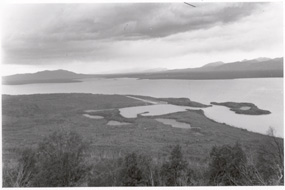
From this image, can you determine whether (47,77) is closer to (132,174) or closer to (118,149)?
(118,149)

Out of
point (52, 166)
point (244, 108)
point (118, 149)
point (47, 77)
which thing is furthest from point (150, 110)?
point (52, 166)

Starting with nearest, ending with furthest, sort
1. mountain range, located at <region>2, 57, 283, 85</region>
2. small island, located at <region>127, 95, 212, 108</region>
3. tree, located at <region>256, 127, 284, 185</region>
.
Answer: tree, located at <region>256, 127, 284, 185</region> < mountain range, located at <region>2, 57, 283, 85</region> < small island, located at <region>127, 95, 212, 108</region>

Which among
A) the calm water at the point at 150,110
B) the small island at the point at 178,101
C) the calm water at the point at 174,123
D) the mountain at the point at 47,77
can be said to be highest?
the mountain at the point at 47,77

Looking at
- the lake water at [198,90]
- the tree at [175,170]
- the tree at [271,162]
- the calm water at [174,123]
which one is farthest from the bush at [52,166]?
the tree at [271,162]

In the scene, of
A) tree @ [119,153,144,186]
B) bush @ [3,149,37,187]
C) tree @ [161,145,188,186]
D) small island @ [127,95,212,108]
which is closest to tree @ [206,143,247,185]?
tree @ [161,145,188,186]

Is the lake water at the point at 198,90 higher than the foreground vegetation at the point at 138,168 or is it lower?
higher

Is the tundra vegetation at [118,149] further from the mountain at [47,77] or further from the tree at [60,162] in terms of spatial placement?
the mountain at [47,77]

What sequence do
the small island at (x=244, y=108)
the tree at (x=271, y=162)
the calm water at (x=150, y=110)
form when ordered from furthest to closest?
the calm water at (x=150, y=110)
the small island at (x=244, y=108)
the tree at (x=271, y=162)

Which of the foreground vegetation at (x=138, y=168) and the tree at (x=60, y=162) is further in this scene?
the tree at (x=60, y=162)

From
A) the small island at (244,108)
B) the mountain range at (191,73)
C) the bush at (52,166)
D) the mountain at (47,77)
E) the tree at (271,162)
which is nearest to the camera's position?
the tree at (271,162)

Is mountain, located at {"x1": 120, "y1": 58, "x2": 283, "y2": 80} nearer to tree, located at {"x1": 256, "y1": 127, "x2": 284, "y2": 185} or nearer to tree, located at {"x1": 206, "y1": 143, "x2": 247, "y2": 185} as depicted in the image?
tree, located at {"x1": 256, "y1": 127, "x2": 284, "y2": 185}
